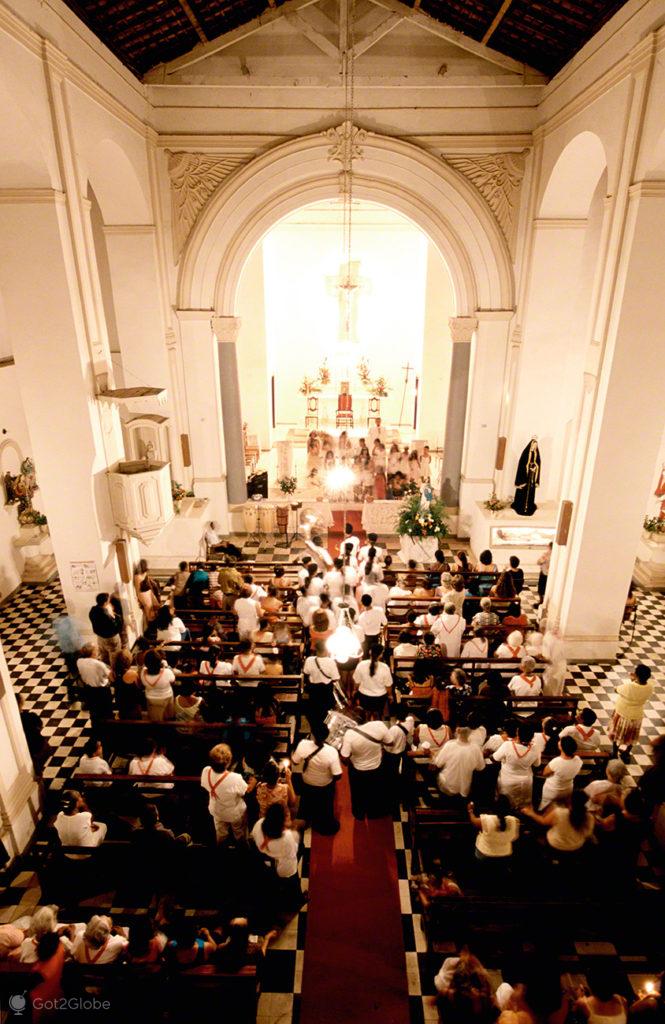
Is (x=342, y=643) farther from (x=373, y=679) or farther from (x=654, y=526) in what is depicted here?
(x=654, y=526)

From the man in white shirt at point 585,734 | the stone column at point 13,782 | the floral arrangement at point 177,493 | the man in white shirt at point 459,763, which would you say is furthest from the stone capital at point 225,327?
the man in white shirt at point 585,734

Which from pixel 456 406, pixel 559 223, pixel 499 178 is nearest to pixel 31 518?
pixel 456 406

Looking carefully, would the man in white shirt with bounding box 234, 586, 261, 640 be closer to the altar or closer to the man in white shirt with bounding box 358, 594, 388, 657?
the man in white shirt with bounding box 358, 594, 388, 657

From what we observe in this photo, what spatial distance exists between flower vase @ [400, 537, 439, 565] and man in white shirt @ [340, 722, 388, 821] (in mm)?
5528

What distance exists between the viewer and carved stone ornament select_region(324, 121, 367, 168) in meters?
11.0

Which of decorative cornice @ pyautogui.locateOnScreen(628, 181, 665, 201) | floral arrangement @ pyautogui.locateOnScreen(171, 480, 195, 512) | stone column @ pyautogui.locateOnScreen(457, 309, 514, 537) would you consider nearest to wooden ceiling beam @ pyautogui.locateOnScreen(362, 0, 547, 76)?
stone column @ pyautogui.locateOnScreen(457, 309, 514, 537)

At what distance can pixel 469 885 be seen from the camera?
5395 mm

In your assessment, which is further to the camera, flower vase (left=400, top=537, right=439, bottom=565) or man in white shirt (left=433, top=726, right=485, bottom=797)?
flower vase (left=400, top=537, right=439, bottom=565)

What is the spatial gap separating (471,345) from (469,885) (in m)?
9.59

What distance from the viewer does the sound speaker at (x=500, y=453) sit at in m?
12.4

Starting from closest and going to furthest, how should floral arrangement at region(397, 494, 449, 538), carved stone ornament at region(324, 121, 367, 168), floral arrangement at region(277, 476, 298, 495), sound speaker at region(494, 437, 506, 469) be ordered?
carved stone ornament at region(324, 121, 367, 168), floral arrangement at region(397, 494, 449, 538), sound speaker at region(494, 437, 506, 469), floral arrangement at region(277, 476, 298, 495)

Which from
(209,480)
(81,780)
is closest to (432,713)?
(81,780)

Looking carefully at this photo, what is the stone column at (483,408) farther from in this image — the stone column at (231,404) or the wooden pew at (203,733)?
the wooden pew at (203,733)

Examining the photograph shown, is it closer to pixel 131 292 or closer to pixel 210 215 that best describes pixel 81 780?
pixel 131 292
